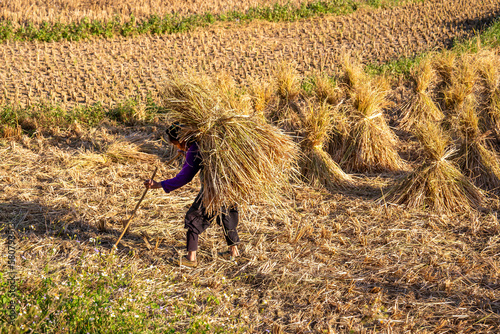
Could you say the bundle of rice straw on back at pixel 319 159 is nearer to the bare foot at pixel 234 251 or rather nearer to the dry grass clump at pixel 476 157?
the dry grass clump at pixel 476 157

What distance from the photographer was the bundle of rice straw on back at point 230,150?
3586mm

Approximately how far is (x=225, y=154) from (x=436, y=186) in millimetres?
2332

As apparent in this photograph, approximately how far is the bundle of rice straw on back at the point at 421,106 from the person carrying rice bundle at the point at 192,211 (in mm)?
3839

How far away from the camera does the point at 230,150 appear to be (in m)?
3.59

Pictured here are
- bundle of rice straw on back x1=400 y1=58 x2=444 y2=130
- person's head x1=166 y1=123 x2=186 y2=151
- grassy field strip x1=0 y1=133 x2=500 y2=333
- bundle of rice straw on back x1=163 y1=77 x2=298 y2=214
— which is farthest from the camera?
bundle of rice straw on back x1=400 y1=58 x2=444 y2=130

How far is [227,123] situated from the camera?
368cm

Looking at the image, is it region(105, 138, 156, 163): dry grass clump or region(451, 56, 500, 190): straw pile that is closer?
region(451, 56, 500, 190): straw pile

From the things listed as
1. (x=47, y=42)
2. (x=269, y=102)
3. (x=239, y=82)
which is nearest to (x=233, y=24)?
(x=239, y=82)

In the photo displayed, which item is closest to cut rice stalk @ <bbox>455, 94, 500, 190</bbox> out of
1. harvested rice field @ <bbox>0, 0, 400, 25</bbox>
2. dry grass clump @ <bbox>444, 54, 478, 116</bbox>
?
dry grass clump @ <bbox>444, 54, 478, 116</bbox>

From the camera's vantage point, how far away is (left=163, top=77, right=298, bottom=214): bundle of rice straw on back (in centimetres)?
359

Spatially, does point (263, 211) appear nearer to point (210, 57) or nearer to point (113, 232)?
point (113, 232)

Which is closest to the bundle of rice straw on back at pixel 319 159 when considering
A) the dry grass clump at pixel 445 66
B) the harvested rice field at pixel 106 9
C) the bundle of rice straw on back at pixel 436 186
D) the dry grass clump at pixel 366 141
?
the dry grass clump at pixel 366 141

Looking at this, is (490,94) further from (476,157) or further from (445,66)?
(445,66)

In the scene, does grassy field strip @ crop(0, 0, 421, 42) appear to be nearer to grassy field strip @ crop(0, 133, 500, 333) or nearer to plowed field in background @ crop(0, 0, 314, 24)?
plowed field in background @ crop(0, 0, 314, 24)
